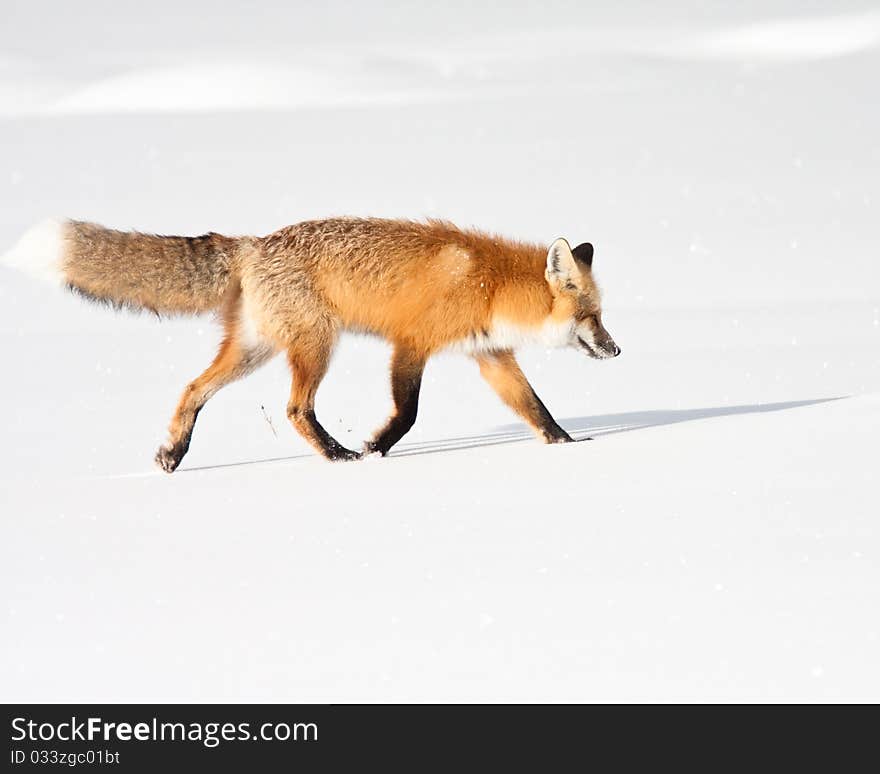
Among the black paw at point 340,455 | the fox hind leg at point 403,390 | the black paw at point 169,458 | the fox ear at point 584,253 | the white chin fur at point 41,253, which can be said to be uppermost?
the white chin fur at point 41,253

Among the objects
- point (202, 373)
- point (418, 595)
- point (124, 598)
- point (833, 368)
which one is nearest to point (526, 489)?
point (418, 595)

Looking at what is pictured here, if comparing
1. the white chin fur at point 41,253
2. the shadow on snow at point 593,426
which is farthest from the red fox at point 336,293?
the shadow on snow at point 593,426

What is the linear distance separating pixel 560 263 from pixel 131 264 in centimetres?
257

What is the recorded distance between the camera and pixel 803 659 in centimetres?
312

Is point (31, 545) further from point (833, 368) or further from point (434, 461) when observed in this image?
point (833, 368)

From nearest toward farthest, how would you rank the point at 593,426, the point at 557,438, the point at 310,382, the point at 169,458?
the point at 310,382 < the point at 169,458 < the point at 557,438 < the point at 593,426

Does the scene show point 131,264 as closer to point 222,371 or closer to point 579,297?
point 222,371

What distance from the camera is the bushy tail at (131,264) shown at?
6.76m

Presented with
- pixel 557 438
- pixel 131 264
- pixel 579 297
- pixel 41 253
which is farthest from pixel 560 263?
pixel 41 253

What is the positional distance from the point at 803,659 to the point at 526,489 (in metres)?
2.38

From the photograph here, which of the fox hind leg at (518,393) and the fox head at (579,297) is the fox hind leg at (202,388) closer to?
the fox hind leg at (518,393)

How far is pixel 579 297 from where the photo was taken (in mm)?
7062

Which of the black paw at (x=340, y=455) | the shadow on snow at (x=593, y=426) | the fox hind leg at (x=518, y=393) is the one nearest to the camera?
the black paw at (x=340, y=455)

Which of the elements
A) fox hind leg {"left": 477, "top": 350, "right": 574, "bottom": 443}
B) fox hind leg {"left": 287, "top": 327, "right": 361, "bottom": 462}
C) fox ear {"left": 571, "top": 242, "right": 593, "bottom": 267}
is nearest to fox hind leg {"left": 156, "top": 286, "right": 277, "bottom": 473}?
fox hind leg {"left": 287, "top": 327, "right": 361, "bottom": 462}
